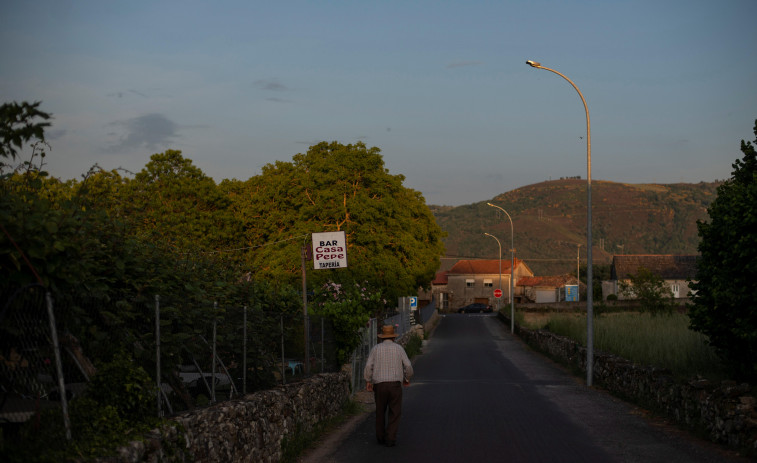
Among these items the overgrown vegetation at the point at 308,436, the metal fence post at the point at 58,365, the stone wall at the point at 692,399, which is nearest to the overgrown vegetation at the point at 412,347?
the stone wall at the point at 692,399

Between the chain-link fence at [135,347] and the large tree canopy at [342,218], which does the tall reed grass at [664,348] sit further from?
the large tree canopy at [342,218]

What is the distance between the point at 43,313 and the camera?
6.30m

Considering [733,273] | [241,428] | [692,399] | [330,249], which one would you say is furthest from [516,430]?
[330,249]

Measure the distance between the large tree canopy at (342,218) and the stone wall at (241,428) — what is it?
3319 cm

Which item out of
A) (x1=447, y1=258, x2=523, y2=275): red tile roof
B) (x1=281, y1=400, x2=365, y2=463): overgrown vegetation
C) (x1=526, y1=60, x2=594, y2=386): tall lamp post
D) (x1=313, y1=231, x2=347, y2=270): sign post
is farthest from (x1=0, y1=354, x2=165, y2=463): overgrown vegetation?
(x1=447, y1=258, x2=523, y2=275): red tile roof

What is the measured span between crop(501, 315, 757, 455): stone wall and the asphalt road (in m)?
0.29

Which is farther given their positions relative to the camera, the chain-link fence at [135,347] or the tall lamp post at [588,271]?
the tall lamp post at [588,271]

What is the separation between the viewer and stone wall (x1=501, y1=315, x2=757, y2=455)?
11.2 m

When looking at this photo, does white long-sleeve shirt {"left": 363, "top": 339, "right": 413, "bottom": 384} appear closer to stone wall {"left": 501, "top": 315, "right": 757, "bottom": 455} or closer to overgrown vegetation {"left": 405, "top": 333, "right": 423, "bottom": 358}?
stone wall {"left": 501, "top": 315, "right": 757, "bottom": 455}

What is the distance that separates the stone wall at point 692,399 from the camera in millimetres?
11172

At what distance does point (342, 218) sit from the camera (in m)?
50.5

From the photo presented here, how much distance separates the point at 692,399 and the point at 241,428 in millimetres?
8128

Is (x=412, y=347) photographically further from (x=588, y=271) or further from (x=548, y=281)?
(x=548, y=281)

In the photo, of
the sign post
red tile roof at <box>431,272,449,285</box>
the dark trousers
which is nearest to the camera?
the dark trousers
